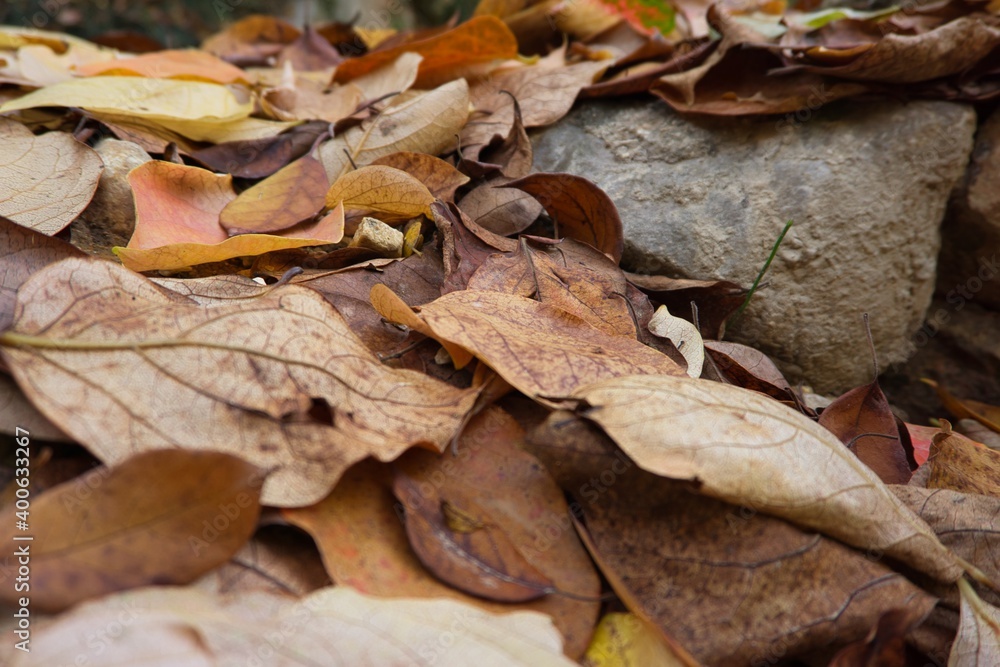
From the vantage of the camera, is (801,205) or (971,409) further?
(971,409)

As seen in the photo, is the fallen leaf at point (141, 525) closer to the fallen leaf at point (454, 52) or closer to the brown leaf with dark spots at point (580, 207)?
the brown leaf with dark spots at point (580, 207)

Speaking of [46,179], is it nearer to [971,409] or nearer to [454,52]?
[454,52]

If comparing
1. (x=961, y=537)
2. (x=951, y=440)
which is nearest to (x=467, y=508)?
(x=961, y=537)

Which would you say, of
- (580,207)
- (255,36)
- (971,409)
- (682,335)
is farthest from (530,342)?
(255,36)

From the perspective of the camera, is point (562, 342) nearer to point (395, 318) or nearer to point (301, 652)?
point (395, 318)

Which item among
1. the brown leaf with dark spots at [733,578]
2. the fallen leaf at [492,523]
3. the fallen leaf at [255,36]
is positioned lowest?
the brown leaf with dark spots at [733,578]

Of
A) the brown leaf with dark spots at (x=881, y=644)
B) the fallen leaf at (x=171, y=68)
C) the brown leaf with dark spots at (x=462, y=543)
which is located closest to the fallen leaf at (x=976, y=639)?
the brown leaf with dark spots at (x=881, y=644)
